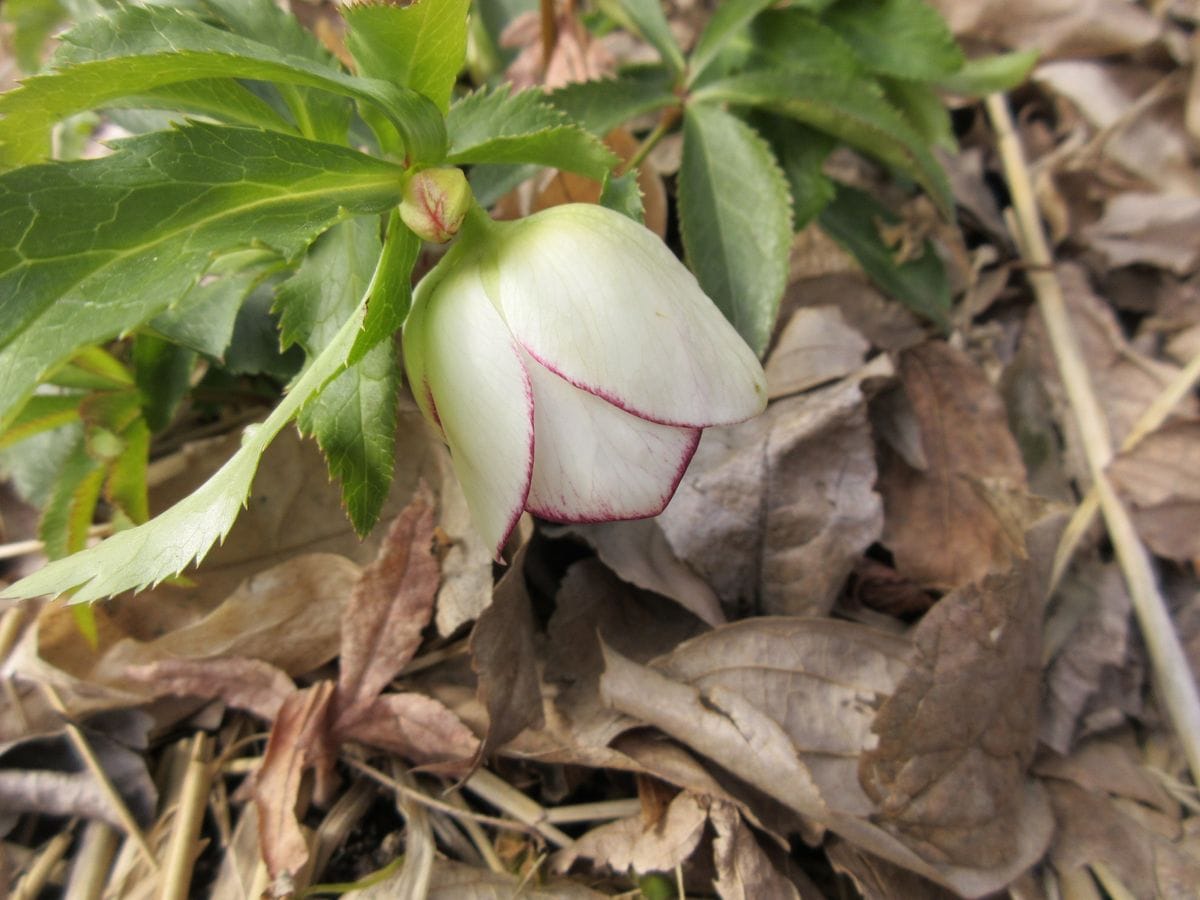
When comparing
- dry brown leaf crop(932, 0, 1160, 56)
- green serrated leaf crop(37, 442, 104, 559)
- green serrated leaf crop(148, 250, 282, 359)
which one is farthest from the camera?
dry brown leaf crop(932, 0, 1160, 56)

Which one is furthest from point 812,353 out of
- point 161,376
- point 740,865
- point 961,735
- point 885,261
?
point 161,376

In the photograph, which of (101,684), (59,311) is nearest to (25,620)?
(101,684)

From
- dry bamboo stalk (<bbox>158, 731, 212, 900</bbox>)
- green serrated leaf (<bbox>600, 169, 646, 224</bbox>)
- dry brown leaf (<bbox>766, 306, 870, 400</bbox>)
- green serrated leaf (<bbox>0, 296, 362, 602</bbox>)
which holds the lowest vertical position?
dry bamboo stalk (<bbox>158, 731, 212, 900</bbox>)

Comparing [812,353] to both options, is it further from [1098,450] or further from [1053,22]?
[1053,22]

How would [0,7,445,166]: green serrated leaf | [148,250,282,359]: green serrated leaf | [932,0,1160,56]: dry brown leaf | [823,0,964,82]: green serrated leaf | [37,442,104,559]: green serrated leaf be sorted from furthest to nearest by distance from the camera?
[932,0,1160,56]: dry brown leaf → [823,0,964,82]: green serrated leaf → [37,442,104,559]: green serrated leaf → [148,250,282,359]: green serrated leaf → [0,7,445,166]: green serrated leaf

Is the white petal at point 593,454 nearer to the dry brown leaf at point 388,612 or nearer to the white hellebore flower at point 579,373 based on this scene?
the white hellebore flower at point 579,373

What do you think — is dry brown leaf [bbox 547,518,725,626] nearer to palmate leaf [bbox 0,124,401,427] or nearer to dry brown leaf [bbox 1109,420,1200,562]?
palmate leaf [bbox 0,124,401,427]

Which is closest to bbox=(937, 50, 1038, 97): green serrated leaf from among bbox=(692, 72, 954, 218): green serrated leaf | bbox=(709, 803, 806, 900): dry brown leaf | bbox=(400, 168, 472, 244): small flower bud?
bbox=(692, 72, 954, 218): green serrated leaf
